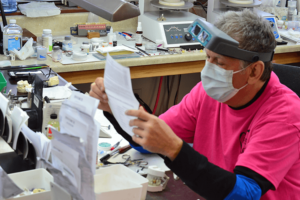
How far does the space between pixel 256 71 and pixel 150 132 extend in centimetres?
53

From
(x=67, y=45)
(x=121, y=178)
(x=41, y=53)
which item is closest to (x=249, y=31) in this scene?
(x=121, y=178)

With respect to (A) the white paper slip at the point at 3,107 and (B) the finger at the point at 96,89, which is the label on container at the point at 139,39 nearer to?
(A) the white paper slip at the point at 3,107

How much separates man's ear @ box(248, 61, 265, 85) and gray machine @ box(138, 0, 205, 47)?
179cm

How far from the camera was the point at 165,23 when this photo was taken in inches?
124

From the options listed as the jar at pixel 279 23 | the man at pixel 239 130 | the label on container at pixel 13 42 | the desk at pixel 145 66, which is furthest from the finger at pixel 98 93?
the jar at pixel 279 23

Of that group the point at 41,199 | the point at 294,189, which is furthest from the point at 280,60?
the point at 41,199

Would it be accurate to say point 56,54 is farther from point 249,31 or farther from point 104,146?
point 249,31

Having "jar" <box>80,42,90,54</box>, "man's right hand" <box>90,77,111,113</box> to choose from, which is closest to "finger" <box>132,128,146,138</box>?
"man's right hand" <box>90,77,111,113</box>

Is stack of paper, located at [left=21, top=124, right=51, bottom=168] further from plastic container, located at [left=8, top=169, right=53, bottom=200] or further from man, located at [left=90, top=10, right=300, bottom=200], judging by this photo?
man, located at [left=90, top=10, right=300, bottom=200]

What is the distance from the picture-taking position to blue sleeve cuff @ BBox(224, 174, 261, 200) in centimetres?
114

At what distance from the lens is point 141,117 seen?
991 millimetres

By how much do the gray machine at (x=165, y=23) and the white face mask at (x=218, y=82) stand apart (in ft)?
5.57

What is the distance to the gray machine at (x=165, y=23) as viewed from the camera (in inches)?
123

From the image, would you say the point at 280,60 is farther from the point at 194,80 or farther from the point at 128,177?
the point at 128,177
